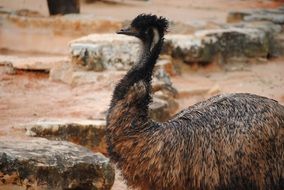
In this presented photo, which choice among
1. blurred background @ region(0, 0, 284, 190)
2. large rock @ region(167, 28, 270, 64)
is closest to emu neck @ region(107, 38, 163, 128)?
blurred background @ region(0, 0, 284, 190)

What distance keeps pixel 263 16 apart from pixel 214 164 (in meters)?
8.85

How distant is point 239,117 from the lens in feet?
13.1

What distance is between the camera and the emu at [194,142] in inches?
153

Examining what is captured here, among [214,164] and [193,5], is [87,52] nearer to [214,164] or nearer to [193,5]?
[214,164]

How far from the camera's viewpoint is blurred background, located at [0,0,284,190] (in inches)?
237

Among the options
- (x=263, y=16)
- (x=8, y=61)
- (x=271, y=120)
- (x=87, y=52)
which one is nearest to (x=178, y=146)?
(x=271, y=120)

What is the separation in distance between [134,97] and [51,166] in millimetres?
709

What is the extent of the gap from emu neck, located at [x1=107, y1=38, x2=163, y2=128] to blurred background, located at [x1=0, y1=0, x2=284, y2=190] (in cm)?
64

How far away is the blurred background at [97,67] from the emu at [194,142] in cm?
65

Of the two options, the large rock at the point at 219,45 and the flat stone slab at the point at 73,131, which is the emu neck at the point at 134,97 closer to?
the flat stone slab at the point at 73,131

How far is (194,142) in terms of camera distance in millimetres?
3949

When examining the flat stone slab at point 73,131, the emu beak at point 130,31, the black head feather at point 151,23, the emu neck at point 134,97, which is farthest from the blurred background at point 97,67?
the black head feather at point 151,23

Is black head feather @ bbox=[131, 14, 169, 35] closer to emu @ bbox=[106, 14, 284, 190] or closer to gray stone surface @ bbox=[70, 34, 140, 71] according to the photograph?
emu @ bbox=[106, 14, 284, 190]

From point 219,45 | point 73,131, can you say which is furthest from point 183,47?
point 73,131
